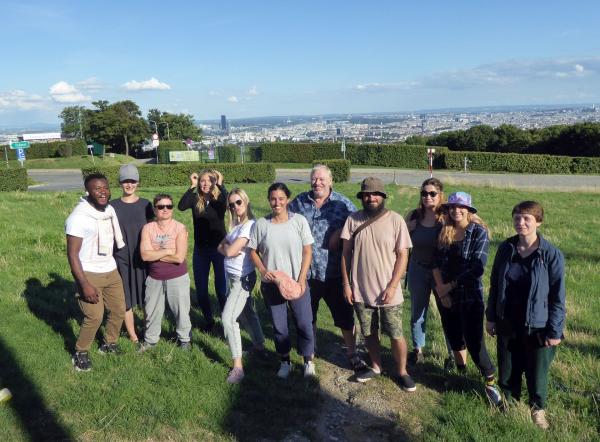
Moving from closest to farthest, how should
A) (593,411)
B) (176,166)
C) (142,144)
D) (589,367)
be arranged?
(593,411) < (589,367) < (176,166) < (142,144)

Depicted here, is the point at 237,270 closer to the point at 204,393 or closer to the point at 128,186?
the point at 204,393

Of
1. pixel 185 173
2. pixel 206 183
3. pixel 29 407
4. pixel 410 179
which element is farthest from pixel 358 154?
pixel 29 407

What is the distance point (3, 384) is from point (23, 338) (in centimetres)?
99

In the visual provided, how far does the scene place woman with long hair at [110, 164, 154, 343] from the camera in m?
4.77

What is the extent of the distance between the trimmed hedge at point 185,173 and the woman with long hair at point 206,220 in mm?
19884

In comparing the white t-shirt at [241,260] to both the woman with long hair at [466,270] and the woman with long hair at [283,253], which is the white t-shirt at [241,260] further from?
the woman with long hair at [466,270]

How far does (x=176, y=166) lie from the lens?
26250mm

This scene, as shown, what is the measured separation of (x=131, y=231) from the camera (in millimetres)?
4801

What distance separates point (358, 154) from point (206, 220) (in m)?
38.2

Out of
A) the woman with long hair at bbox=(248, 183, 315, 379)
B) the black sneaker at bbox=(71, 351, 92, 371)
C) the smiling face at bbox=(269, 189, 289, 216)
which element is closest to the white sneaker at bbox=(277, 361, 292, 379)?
the woman with long hair at bbox=(248, 183, 315, 379)

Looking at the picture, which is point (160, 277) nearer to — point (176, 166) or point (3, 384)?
point (3, 384)

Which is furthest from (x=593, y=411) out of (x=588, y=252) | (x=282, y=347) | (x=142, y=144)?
(x=142, y=144)

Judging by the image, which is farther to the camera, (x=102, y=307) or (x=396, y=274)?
(x=102, y=307)

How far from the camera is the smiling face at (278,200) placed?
4.11 metres
